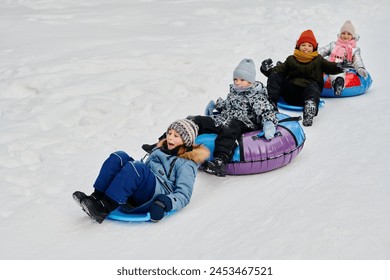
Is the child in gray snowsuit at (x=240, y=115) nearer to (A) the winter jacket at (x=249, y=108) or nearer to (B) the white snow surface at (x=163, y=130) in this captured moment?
(A) the winter jacket at (x=249, y=108)

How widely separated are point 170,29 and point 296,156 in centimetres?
527

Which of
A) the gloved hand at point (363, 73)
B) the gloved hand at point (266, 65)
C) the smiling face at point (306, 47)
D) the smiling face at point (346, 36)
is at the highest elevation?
the smiling face at point (346, 36)

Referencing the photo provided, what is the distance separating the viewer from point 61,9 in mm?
10594

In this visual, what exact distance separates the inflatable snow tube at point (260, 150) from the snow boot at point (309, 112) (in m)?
0.83

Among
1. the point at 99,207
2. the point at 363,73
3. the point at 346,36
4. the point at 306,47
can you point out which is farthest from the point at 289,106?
the point at 99,207

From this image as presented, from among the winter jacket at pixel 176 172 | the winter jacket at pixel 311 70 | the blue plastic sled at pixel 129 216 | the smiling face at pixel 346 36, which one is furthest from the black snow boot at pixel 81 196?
the smiling face at pixel 346 36

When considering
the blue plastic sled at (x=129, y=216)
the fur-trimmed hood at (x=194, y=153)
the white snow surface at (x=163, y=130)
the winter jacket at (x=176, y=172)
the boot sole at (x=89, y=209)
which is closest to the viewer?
the white snow surface at (x=163, y=130)

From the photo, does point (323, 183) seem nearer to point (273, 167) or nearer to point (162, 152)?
point (273, 167)

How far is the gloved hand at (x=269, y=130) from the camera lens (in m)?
4.25

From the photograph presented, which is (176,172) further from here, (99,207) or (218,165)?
(99,207)

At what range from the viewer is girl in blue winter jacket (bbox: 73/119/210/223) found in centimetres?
335

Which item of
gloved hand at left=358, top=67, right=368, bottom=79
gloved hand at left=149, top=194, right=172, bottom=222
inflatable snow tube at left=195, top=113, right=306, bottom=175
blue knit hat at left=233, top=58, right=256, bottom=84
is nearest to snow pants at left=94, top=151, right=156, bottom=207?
gloved hand at left=149, top=194, right=172, bottom=222

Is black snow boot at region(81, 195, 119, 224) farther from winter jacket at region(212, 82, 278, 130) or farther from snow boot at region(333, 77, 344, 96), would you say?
snow boot at region(333, 77, 344, 96)

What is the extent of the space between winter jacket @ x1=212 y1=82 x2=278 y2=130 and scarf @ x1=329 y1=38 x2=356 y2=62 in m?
2.19
